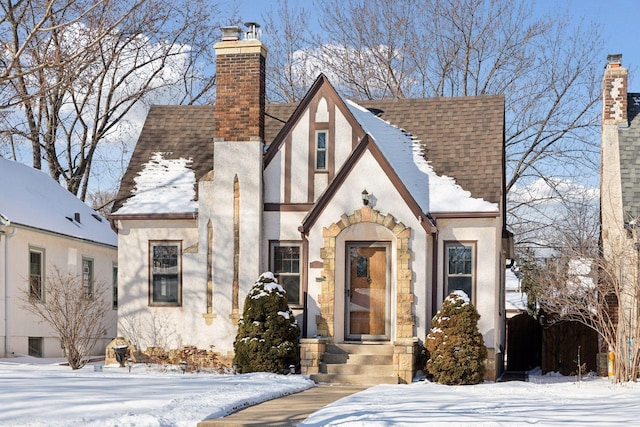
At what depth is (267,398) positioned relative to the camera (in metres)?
13.1

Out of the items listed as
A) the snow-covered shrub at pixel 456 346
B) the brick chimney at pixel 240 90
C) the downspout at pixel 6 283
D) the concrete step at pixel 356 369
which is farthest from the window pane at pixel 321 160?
the downspout at pixel 6 283

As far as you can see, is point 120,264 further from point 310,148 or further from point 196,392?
point 196,392

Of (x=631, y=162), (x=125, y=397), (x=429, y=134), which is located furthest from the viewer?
(x=429, y=134)

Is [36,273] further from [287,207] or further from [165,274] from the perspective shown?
[287,207]

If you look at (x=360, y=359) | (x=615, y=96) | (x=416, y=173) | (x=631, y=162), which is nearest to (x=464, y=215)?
(x=416, y=173)

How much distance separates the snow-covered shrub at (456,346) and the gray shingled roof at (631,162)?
4584mm

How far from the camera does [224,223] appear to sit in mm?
19172

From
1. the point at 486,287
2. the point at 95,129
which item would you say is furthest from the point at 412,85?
the point at 486,287

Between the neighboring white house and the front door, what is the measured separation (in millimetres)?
8471

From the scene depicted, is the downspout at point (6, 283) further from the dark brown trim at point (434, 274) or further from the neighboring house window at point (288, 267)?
the dark brown trim at point (434, 274)

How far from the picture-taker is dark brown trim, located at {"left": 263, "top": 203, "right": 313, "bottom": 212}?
1908 cm

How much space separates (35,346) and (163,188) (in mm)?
6719

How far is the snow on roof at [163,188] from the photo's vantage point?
771 inches

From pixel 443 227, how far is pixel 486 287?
1.50 m
